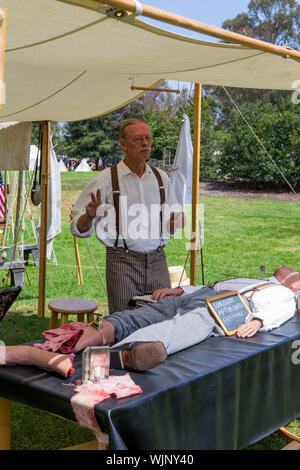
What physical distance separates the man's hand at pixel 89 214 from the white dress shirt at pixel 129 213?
6cm

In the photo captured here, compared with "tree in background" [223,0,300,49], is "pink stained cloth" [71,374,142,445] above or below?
below

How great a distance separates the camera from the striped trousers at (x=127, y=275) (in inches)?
117

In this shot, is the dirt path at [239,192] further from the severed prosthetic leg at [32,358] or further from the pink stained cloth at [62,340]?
the severed prosthetic leg at [32,358]

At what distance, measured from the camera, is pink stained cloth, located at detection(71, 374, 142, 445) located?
5.45ft

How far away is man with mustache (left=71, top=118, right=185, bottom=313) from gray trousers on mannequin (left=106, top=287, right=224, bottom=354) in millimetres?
357

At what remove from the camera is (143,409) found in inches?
66.4

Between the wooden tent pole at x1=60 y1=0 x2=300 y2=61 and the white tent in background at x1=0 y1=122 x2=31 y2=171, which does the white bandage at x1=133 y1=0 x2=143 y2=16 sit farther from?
the white tent in background at x1=0 y1=122 x2=31 y2=171

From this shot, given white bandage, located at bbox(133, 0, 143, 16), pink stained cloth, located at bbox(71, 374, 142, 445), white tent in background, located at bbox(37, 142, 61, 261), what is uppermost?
white bandage, located at bbox(133, 0, 143, 16)

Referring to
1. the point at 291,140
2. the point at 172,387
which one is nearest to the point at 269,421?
the point at 172,387

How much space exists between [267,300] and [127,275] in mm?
755

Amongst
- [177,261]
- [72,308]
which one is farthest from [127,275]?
[177,261]

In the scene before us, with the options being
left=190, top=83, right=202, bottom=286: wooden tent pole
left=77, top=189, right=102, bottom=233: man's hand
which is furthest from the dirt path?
left=77, top=189, right=102, bottom=233: man's hand

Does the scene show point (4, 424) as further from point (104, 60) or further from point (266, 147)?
→ point (266, 147)
